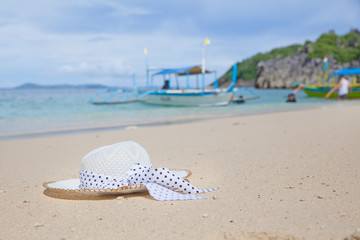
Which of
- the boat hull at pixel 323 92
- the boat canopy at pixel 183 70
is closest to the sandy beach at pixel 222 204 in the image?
the boat canopy at pixel 183 70

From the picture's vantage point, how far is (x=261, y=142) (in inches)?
246

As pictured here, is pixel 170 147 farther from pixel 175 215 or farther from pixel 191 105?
pixel 191 105

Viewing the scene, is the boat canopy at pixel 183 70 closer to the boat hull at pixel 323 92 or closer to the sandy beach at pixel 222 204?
the boat hull at pixel 323 92

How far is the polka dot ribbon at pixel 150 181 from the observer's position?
3.05 m

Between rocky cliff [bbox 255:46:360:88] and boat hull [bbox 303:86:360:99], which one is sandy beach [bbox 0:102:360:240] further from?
Answer: rocky cliff [bbox 255:46:360:88]

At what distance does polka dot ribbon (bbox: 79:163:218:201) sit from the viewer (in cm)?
305

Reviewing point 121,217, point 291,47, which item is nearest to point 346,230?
point 121,217

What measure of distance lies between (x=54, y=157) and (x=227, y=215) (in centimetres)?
423

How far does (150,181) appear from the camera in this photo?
313cm

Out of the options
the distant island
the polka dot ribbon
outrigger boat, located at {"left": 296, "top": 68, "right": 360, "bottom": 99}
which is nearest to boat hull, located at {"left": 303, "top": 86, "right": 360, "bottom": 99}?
outrigger boat, located at {"left": 296, "top": 68, "right": 360, "bottom": 99}

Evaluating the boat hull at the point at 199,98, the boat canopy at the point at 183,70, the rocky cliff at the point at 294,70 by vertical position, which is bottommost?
the boat hull at the point at 199,98

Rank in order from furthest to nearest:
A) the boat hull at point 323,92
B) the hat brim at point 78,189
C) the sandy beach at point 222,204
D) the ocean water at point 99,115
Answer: the boat hull at point 323,92, the ocean water at point 99,115, the hat brim at point 78,189, the sandy beach at point 222,204

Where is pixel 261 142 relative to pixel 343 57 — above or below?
below

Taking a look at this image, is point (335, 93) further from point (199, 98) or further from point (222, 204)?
point (222, 204)
